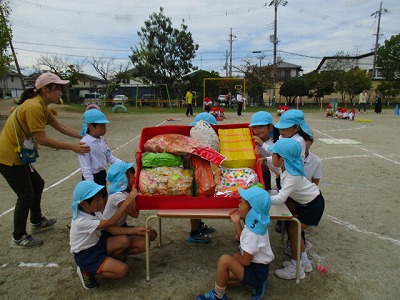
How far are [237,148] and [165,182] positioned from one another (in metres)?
0.98

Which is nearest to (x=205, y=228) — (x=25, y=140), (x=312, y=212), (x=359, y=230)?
(x=312, y=212)

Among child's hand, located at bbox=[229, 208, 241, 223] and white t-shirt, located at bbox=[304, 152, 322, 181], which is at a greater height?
white t-shirt, located at bbox=[304, 152, 322, 181]

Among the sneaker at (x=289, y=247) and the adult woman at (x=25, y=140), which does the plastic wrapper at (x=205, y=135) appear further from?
the sneaker at (x=289, y=247)

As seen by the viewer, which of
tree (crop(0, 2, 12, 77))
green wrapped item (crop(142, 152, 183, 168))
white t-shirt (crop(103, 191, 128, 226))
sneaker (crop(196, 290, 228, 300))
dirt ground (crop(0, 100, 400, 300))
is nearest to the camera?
sneaker (crop(196, 290, 228, 300))

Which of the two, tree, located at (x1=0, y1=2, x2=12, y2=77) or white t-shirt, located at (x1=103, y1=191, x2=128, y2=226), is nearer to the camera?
white t-shirt, located at (x1=103, y1=191, x2=128, y2=226)

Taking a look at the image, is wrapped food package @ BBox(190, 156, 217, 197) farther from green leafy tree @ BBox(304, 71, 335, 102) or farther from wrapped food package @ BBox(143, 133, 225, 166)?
green leafy tree @ BBox(304, 71, 335, 102)

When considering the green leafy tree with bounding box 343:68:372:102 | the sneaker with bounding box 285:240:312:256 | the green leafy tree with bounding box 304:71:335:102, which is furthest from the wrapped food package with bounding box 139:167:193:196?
the green leafy tree with bounding box 304:71:335:102

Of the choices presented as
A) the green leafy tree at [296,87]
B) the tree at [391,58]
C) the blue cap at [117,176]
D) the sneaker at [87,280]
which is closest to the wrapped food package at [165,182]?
the blue cap at [117,176]

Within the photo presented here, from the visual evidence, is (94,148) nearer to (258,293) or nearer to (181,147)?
(181,147)

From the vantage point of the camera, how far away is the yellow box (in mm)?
3293

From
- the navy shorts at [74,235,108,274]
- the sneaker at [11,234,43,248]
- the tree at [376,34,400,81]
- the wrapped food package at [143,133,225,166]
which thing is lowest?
the sneaker at [11,234,43,248]

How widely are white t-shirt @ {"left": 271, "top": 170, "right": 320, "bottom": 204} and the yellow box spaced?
1.65 ft

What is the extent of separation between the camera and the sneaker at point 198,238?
3.62 meters

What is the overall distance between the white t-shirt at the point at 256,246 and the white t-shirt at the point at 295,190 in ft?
1.47
